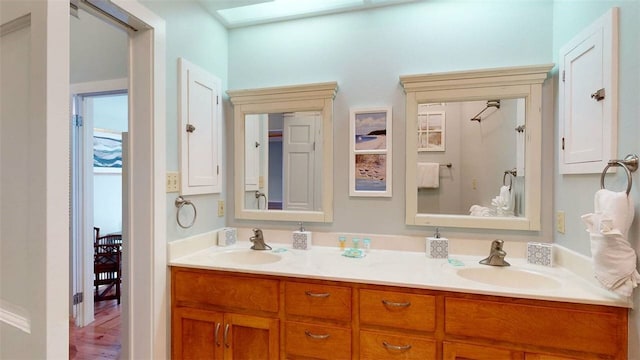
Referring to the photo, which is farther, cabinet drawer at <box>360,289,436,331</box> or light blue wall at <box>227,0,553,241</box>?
light blue wall at <box>227,0,553,241</box>

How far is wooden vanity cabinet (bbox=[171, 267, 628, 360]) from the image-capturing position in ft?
3.97

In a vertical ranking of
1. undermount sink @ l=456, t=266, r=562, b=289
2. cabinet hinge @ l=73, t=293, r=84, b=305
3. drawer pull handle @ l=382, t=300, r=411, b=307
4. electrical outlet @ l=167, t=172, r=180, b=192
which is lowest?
cabinet hinge @ l=73, t=293, r=84, b=305

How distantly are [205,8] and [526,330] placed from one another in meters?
2.46

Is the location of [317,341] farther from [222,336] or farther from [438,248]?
[438,248]

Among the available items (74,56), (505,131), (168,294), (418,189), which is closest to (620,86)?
(505,131)

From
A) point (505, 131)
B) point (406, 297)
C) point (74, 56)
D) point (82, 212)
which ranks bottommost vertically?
point (406, 297)

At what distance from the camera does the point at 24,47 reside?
670 mm

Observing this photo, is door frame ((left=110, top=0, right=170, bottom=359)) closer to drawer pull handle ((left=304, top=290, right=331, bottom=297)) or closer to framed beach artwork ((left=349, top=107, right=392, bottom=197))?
drawer pull handle ((left=304, top=290, right=331, bottom=297))

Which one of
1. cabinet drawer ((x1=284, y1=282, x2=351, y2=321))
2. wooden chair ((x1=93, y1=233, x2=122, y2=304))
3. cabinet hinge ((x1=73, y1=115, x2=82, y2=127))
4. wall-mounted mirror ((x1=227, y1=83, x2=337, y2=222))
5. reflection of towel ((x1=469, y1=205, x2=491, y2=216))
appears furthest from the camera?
wooden chair ((x1=93, y1=233, x2=122, y2=304))

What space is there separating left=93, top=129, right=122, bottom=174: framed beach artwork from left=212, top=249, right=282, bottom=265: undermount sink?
2525 mm

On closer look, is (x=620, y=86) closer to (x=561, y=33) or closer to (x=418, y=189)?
(x=561, y=33)

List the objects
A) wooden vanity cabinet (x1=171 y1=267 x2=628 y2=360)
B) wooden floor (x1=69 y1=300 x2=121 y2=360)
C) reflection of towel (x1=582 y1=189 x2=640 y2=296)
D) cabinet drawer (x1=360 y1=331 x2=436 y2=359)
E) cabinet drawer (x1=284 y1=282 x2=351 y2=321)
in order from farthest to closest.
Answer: wooden floor (x1=69 y1=300 x2=121 y2=360)
cabinet drawer (x1=284 y1=282 x2=351 y2=321)
cabinet drawer (x1=360 y1=331 x2=436 y2=359)
wooden vanity cabinet (x1=171 y1=267 x2=628 y2=360)
reflection of towel (x1=582 y1=189 x2=640 y2=296)

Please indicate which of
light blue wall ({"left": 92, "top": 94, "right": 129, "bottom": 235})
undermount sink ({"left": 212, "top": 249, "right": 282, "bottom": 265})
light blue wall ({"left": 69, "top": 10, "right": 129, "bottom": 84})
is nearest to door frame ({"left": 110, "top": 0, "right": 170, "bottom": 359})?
undermount sink ({"left": 212, "top": 249, "right": 282, "bottom": 265})

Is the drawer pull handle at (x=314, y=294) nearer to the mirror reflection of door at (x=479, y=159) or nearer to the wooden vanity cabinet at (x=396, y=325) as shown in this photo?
the wooden vanity cabinet at (x=396, y=325)
